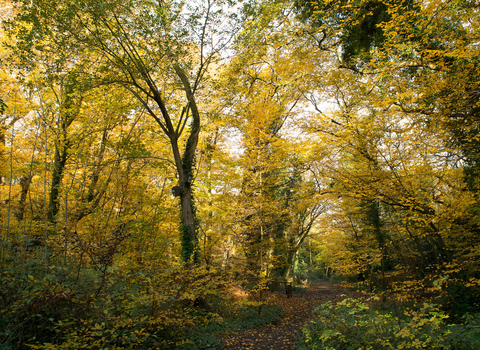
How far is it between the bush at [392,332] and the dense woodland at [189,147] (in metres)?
0.90

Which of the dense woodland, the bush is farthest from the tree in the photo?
the bush

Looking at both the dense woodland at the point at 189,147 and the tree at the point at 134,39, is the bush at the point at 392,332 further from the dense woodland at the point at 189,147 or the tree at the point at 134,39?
A: the tree at the point at 134,39

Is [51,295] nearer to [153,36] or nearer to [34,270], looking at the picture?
[34,270]

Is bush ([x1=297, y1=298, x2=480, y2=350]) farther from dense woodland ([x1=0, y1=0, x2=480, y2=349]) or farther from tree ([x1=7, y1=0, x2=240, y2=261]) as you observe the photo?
tree ([x1=7, y1=0, x2=240, y2=261])

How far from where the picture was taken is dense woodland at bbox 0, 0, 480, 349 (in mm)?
3643

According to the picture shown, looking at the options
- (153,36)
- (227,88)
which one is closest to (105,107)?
(153,36)

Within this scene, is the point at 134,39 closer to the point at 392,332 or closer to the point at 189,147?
the point at 189,147

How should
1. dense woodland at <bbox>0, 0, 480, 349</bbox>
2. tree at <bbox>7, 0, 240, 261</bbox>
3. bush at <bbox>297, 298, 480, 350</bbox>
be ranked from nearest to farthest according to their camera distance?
bush at <bbox>297, 298, 480, 350</bbox> < dense woodland at <bbox>0, 0, 480, 349</bbox> < tree at <bbox>7, 0, 240, 261</bbox>

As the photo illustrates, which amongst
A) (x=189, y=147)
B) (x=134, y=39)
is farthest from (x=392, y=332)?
(x=134, y=39)

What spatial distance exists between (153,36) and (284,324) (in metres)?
8.78

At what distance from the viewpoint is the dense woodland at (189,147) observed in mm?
3643

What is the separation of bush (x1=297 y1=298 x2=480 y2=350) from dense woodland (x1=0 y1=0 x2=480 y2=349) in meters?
0.90

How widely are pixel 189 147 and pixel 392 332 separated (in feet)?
20.4

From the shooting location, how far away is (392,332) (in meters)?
3.78
